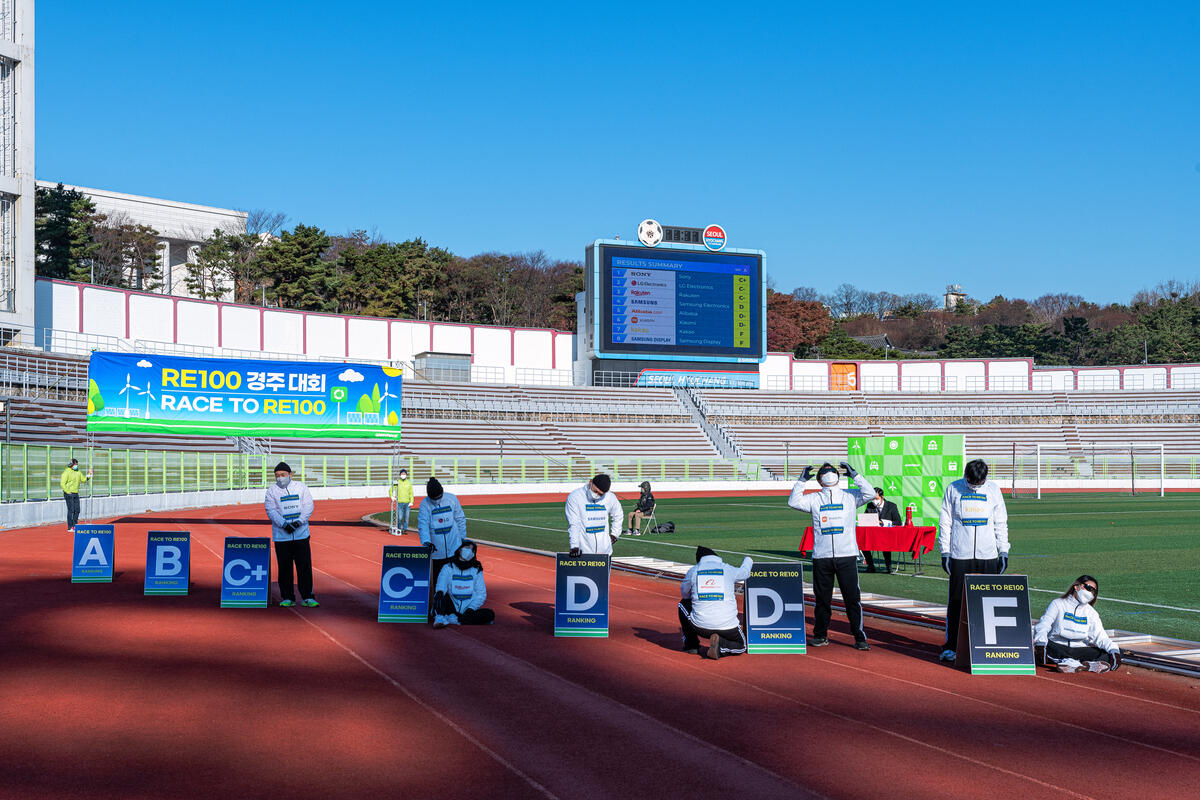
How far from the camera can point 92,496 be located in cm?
3403

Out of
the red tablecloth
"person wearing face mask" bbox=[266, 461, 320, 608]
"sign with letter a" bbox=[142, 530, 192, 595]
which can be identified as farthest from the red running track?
the red tablecloth

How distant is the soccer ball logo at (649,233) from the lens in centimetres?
6338

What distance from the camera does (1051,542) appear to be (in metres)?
25.6

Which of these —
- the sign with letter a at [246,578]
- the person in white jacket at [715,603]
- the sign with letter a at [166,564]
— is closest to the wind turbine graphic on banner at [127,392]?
the sign with letter a at [166,564]

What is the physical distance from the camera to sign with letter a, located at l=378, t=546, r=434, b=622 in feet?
45.7

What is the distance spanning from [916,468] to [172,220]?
311ft

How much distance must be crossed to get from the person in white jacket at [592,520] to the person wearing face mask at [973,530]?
13.3 ft

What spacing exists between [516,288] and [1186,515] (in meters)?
68.5

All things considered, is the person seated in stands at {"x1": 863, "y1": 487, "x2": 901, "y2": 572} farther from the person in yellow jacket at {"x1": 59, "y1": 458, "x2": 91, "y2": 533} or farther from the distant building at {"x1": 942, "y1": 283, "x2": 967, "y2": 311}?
the distant building at {"x1": 942, "y1": 283, "x2": 967, "y2": 311}

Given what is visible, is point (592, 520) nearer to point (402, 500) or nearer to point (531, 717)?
point (531, 717)

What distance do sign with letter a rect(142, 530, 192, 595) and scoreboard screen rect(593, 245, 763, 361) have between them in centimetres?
4741

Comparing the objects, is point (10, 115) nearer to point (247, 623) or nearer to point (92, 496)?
point (92, 496)

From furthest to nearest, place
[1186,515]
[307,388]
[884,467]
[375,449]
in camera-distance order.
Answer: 1. [375,449]
2. [1186,515]
3. [307,388]
4. [884,467]

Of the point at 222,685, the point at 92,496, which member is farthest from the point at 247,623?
the point at 92,496
